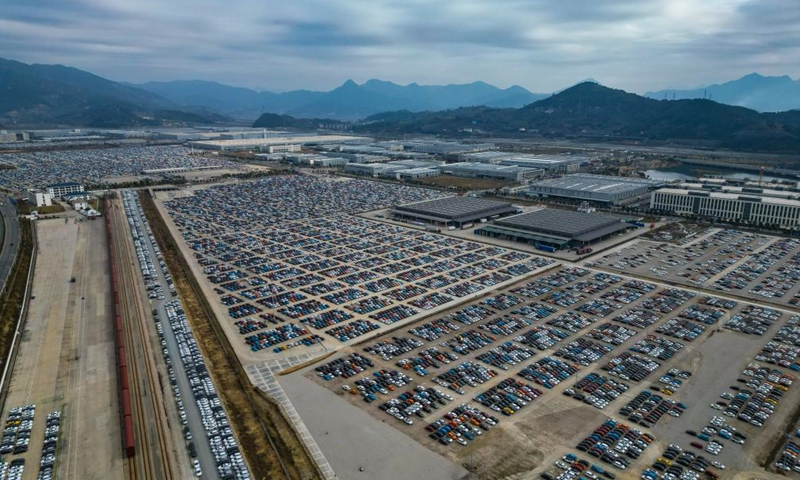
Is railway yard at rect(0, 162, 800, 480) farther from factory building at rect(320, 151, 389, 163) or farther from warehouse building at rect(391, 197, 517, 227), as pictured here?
factory building at rect(320, 151, 389, 163)

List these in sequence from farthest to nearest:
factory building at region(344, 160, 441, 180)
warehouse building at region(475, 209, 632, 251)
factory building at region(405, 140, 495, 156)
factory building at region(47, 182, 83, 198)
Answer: factory building at region(405, 140, 495, 156) → factory building at region(344, 160, 441, 180) → factory building at region(47, 182, 83, 198) → warehouse building at region(475, 209, 632, 251)

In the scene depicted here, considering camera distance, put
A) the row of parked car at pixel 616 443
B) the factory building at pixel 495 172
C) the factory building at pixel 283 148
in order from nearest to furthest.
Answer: the row of parked car at pixel 616 443, the factory building at pixel 495 172, the factory building at pixel 283 148

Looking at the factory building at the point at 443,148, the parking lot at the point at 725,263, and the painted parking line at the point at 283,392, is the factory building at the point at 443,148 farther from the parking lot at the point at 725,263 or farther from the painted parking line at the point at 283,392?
the painted parking line at the point at 283,392

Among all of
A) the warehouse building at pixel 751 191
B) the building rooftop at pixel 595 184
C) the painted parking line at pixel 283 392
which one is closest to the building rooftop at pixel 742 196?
the warehouse building at pixel 751 191

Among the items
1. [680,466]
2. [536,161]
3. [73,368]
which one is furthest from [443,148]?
[680,466]

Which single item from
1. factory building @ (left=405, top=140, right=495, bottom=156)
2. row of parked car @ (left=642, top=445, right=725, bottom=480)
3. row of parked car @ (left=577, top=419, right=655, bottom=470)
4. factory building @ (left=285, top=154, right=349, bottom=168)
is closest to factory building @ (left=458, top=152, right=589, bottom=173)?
factory building @ (left=405, top=140, right=495, bottom=156)

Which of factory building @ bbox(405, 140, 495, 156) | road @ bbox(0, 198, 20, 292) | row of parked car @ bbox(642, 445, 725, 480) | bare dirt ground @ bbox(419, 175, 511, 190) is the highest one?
factory building @ bbox(405, 140, 495, 156)
